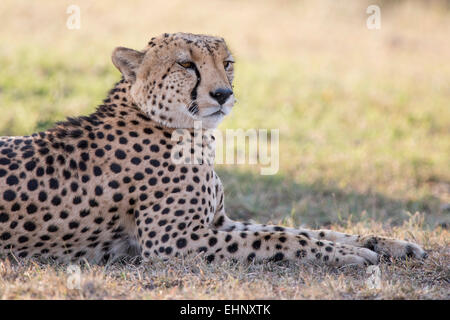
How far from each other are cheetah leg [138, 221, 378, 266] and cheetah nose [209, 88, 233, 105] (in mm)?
717

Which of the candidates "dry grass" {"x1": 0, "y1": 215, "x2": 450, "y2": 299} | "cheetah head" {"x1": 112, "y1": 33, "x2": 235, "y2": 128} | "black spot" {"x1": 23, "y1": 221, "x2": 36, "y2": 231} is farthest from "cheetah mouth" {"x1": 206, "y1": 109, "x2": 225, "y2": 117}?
"black spot" {"x1": 23, "y1": 221, "x2": 36, "y2": 231}

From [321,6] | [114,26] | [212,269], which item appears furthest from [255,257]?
[321,6]

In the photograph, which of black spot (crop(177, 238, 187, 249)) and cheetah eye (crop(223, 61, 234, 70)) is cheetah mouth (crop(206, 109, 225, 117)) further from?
black spot (crop(177, 238, 187, 249))

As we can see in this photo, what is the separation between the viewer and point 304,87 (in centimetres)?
958

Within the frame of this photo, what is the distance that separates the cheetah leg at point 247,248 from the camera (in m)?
3.64

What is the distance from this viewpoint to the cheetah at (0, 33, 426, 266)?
362 centimetres

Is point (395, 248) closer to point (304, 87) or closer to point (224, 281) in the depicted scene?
point (224, 281)

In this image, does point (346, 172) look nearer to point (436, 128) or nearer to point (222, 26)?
point (436, 128)

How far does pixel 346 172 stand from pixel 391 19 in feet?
27.1

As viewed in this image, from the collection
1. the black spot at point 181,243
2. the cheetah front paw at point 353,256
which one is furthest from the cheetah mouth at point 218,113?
the cheetah front paw at point 353,256

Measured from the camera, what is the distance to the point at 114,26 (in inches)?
445

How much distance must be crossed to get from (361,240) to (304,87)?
226 inches
